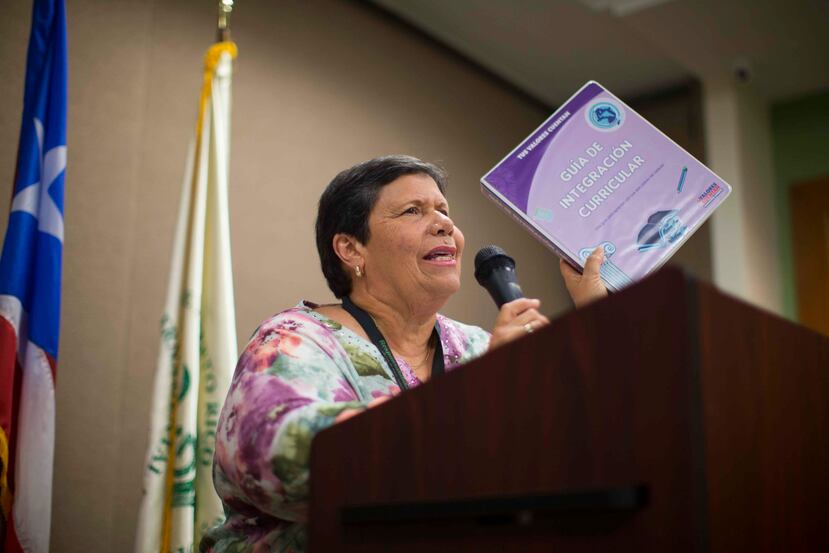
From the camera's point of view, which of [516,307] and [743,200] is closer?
[516,307]

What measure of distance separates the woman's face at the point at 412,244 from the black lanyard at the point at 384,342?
9 cm

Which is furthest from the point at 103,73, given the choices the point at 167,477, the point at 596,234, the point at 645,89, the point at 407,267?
the point at 645,89

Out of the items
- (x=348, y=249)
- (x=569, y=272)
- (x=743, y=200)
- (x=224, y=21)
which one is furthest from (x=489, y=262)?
(x=743, y=200)

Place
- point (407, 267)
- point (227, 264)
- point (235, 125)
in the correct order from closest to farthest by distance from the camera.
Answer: point (407, 267) → point (227, 264) → point (235, 125)

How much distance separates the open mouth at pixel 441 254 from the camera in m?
1.90

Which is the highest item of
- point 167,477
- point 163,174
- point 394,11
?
point 394,11

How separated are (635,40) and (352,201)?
280 cm

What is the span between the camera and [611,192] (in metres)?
1.64

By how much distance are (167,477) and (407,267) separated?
0.95m

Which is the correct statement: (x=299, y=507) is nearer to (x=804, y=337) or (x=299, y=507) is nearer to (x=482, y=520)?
(x=482, y=520)

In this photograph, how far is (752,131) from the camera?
4.64 meters

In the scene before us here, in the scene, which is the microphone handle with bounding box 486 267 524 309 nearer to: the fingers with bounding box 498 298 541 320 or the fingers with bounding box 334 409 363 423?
the fingers with bounding box 498 298 541 320

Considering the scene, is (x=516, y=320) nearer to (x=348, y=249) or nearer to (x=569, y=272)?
(x=569, y=272)

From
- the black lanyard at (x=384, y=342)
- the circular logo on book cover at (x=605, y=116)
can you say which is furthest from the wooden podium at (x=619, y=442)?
the circular logo on book cover at (x=605, y=116)
